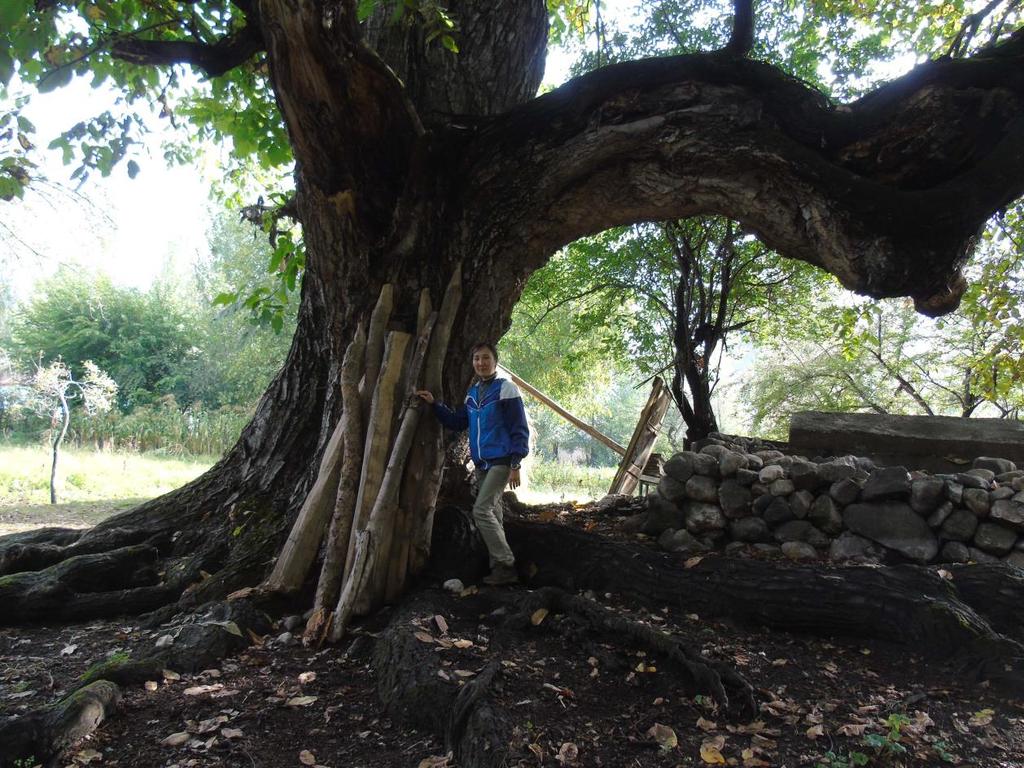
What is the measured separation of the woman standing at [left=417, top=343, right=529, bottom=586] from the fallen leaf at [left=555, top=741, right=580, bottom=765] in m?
1.89

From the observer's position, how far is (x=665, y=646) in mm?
3404

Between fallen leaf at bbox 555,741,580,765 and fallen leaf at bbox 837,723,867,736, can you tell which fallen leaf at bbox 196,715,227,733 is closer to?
fallen leaf at bbox 555,741,580,765

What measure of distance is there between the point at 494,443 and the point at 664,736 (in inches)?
87.6

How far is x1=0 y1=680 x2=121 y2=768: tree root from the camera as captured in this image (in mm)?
2671

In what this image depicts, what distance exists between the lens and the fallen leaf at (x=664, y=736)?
276 centimetres

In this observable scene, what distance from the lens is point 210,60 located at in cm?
454

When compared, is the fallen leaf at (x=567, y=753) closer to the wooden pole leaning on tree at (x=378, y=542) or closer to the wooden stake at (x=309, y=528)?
the wooden pole leaning on tree at (x=378, y=542)

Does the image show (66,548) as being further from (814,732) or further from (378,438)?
(814,732)

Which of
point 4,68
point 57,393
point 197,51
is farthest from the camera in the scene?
point 57,393

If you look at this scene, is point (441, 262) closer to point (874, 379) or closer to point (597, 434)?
point (597, 434)

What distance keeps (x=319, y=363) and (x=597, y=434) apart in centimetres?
593

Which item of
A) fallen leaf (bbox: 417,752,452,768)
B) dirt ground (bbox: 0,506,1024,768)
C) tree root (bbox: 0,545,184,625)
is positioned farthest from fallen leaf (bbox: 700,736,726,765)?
tree root (bbox: 0,545,184,625)

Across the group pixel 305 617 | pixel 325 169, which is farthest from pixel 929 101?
pixel 305 617

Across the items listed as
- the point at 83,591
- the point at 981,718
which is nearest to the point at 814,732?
the point at 981,718
